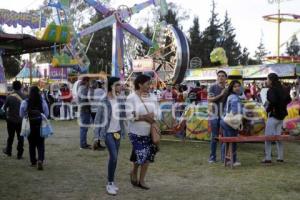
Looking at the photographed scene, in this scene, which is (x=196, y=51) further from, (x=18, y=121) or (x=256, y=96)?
(x=18, y=121)

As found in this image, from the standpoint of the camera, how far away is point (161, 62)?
27688mm

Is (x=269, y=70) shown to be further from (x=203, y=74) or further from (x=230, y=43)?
(x=230, y=43)

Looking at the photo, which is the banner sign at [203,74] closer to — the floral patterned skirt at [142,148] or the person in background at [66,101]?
the person in background at [66,101]

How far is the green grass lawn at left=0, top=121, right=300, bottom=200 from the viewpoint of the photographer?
6480 mm

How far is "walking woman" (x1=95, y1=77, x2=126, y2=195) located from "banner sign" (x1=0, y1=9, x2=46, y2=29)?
18614 mm

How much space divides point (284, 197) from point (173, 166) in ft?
9.21

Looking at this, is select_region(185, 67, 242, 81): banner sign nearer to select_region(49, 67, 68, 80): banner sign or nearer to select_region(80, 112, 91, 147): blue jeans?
select_region(49, 67, 68, 80): banner sign

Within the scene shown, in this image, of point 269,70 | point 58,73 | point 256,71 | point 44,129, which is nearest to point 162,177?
point 44,129

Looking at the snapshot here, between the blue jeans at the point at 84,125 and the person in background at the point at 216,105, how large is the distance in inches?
134

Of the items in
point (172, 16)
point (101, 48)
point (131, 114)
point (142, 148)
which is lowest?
point (142, 148)

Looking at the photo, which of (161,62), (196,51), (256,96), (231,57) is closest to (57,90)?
(161,62)

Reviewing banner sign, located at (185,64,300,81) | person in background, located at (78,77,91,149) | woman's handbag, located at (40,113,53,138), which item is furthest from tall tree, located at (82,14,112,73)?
woman's handbag, located at (40,113,53,138)

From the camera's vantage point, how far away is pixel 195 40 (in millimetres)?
62406

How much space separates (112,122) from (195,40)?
5694cm
